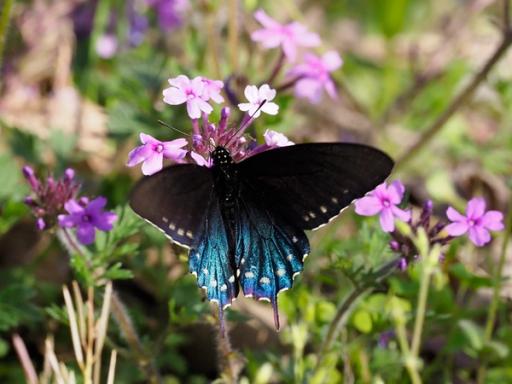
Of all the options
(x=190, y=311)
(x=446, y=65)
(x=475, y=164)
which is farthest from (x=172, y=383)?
(x=446, y=65)

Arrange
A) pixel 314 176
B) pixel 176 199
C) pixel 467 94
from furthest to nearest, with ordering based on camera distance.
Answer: pixel 467 94
pixel 314 176
pixel 176 199

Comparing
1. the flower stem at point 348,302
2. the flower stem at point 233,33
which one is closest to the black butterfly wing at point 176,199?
the flower stem at point 348,302

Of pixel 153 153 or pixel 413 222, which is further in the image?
pixel 413 222

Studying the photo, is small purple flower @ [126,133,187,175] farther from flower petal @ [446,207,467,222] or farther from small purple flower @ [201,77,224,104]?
flower petal @ [446,207,467,222]

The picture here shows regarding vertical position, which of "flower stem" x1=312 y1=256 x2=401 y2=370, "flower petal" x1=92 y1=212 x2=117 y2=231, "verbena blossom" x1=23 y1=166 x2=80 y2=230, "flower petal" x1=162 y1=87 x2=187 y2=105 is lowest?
"flower stem" x1=312 y1=256 x2=401 y2=370

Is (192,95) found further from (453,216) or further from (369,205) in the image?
(453,216)

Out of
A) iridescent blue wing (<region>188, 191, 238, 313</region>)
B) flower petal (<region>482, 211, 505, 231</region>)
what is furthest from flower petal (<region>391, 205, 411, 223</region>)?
iridescent blue wing (<region>188, 191, 238, 313</region>)

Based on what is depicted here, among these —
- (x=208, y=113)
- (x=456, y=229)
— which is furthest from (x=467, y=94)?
(x=208, y=113)
